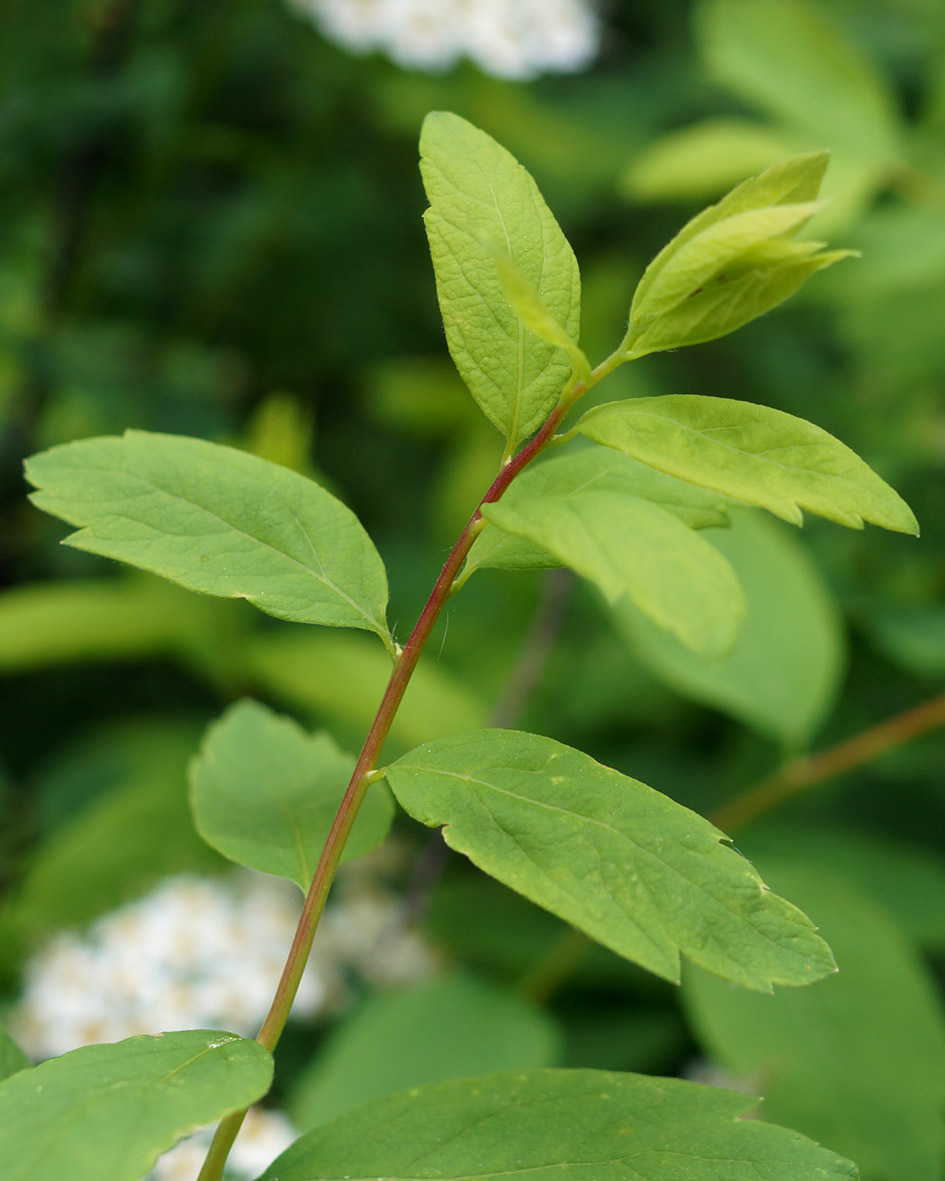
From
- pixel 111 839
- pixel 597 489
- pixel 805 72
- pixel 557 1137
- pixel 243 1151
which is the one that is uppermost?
pixel 805 72

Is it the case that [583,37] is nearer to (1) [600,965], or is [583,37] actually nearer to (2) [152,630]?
(2) [152,630]

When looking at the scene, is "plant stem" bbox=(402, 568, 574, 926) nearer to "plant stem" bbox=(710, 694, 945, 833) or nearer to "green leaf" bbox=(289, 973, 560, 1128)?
"green leaf" bbox=(289, 973, 560, 1128)

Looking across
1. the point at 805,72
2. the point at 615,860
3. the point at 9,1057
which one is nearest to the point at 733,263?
the point at 615,860

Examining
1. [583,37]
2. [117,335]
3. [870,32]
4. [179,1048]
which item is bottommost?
[117,335]

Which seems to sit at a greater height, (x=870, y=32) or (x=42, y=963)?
(x=870, y=32)

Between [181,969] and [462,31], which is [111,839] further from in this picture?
[462,31]

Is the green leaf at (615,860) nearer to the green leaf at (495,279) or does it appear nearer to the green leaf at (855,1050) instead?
the green leaf at (495,279)

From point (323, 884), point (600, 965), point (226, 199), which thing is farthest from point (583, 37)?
point (323, 884)

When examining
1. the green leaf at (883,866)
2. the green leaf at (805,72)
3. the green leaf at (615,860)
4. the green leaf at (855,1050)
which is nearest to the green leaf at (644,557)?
the green leaf at (615,860)
